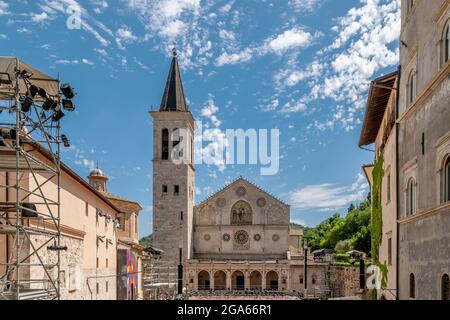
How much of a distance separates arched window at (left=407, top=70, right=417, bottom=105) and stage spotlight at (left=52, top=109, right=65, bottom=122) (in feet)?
33.7

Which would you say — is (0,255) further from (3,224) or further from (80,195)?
(80,195)

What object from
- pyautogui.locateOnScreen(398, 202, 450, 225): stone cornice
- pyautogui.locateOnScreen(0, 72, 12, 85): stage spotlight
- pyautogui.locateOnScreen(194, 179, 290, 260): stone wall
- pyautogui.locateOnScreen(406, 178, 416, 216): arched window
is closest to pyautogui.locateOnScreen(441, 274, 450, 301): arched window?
pyautogui.locateOnScreen(398, 202, 450, 225): stone cornice

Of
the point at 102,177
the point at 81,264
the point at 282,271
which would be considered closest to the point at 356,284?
the point at 282,271

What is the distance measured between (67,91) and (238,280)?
46557mm

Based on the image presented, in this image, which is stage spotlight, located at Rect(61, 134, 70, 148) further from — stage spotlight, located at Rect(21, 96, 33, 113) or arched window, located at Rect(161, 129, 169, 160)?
arched window, located at Rect(161, 129, 169, 160)

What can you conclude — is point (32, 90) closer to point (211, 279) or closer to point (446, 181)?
point (446, 181)

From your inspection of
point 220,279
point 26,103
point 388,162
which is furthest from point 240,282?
point 26,103

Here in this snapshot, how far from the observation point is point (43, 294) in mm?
12398

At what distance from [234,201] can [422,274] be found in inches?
1851

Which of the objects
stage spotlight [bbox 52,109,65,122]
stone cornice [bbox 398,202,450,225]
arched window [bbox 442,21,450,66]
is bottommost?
stone cornice [bbox 398,202,450,225]

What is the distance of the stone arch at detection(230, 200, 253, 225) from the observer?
192 feet

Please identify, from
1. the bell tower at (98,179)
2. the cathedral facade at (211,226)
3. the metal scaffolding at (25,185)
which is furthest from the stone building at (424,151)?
the cathedral facade at (211,226)

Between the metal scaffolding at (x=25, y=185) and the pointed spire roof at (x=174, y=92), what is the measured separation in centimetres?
4165

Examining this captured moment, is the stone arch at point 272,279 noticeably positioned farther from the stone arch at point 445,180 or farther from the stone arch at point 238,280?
the stone arch at point 445,180
